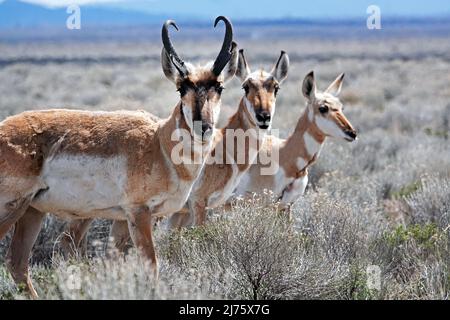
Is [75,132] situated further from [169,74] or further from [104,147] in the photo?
[169,74]

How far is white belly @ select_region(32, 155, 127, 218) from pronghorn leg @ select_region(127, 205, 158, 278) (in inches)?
5.8

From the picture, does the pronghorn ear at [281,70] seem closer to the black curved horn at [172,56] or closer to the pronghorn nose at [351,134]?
the pronghorn nose at [351,134]

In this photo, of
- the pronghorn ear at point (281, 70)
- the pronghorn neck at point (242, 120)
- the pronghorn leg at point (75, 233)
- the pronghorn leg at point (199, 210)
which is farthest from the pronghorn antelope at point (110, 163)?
the pronghorn ear at point (281, 70)

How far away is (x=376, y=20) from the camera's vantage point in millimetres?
8922

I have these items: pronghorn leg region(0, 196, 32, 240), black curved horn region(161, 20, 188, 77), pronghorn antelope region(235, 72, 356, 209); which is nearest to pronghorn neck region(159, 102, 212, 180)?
black curved horn region(161, 20, 188, 77)

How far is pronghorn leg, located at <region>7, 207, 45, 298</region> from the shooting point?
20.4ft

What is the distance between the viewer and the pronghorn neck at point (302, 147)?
8570 millimetres

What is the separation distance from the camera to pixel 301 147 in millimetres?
8695

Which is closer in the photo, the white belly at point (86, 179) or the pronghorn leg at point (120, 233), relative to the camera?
the white belly at point (86, 179)

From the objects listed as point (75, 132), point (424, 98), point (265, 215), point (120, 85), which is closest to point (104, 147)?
point (75, 132)

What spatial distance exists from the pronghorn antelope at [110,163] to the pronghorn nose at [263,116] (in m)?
1.57

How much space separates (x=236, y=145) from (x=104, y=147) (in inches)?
81.8

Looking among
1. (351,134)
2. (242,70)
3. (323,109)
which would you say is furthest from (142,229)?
(323,109)

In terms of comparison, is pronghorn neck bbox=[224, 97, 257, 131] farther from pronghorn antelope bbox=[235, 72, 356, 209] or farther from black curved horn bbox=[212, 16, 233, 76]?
black curved horn bbox=[212, 16, 233, 76]
